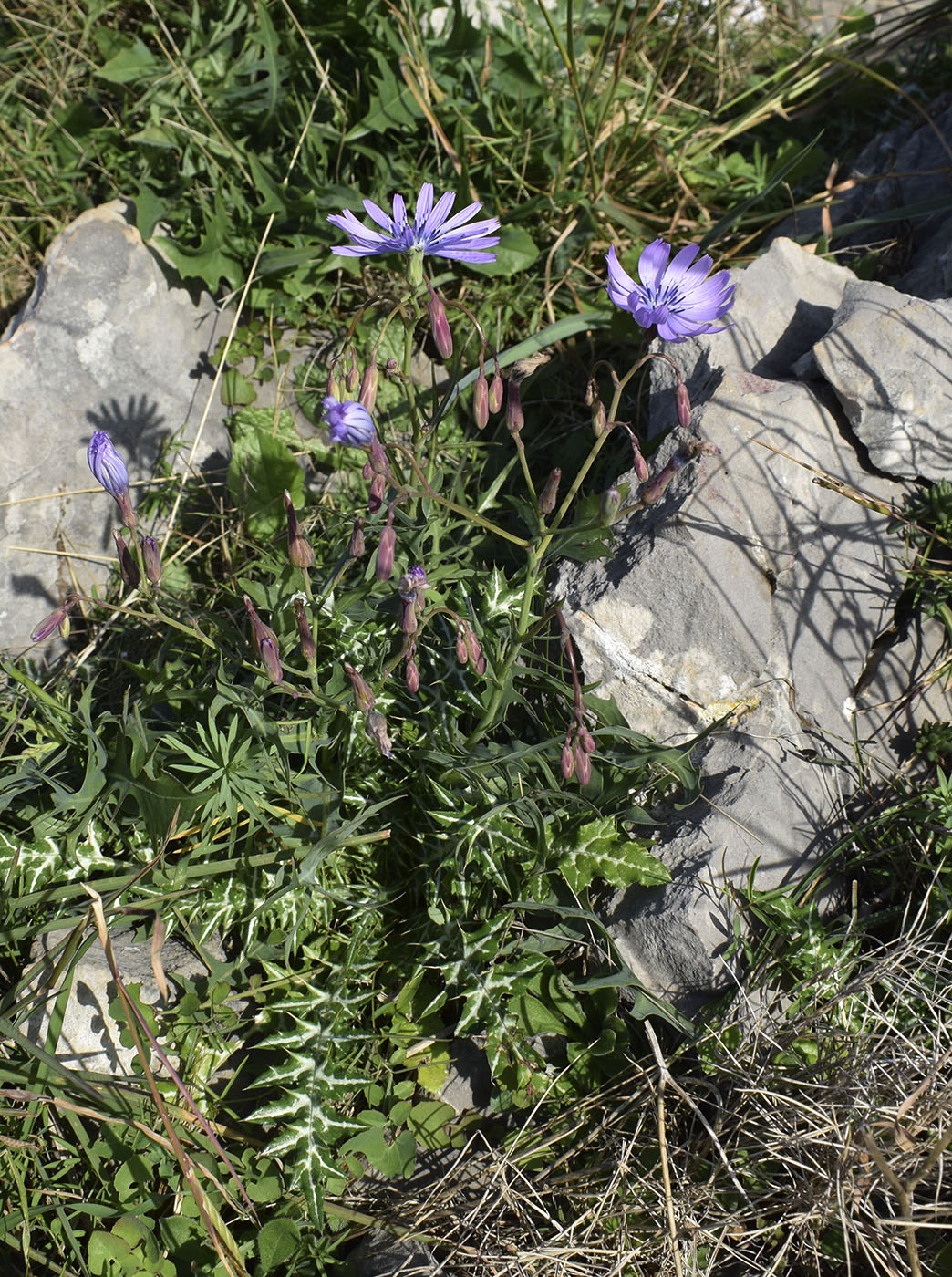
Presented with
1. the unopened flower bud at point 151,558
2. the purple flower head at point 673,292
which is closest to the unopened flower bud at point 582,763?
the purple flower head at point 673,292

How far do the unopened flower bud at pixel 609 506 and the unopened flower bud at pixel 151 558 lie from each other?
2.94ft

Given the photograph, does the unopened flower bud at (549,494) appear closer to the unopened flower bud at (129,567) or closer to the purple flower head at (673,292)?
the purple flower head at (673,292)

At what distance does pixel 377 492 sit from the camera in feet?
6.16

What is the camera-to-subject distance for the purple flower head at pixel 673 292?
187cm

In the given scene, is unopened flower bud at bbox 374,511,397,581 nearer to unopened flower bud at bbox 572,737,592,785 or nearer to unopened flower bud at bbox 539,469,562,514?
unopened flower bud at bbox 539,469,562,514

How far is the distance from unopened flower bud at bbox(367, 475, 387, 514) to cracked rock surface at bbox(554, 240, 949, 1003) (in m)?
0.72

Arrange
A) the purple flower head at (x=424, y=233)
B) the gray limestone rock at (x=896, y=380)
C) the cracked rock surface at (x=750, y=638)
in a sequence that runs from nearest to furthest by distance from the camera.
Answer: the purple flower head at (x=424, y=233) → the cracked rock surface at (x=750, y=638) → the gray limestone rock at (x=896, y=380)

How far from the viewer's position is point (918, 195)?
3178 millimetres

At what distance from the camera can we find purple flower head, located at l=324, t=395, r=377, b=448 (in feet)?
6.08

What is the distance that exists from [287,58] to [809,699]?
103 inches

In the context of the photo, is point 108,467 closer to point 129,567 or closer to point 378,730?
point 129,567

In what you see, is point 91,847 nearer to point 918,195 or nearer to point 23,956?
point 23,956

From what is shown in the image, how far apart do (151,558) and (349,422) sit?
499 mm

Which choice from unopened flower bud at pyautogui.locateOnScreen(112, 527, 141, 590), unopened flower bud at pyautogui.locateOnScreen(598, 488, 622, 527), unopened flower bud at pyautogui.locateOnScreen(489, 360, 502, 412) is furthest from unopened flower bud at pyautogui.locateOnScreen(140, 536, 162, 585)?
unopened flower bud at pyautogui.locateOnScreen(598, 488, 622, 527)
